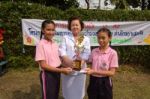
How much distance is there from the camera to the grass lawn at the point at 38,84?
7211 mm

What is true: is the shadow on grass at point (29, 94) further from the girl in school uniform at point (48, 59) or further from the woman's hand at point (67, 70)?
the woman's hand at point (67, 70)

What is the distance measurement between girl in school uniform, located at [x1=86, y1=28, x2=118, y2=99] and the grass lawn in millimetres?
2716

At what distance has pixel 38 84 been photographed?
809 cm

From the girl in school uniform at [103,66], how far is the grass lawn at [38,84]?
8.91ft

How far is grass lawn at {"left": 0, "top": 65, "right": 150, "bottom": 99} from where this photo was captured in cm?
721

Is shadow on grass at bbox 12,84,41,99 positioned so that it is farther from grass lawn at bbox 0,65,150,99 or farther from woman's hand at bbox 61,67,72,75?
woman's hand at bbox 61,67,72,75

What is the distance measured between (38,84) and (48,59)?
12.2 feet

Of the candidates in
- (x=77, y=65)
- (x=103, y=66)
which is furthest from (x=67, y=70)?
(x=103, y=66)

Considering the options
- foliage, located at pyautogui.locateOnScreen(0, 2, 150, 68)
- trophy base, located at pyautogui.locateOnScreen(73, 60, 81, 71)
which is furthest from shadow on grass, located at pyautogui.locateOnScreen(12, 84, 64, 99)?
trophy base, located at pyautogui.locateOnScreen(73, 60, 81, 71)

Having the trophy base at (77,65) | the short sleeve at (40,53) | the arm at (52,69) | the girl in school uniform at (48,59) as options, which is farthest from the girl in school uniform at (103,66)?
the short sleeve at (40,53)

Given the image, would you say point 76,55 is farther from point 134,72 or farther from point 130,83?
point 134,72

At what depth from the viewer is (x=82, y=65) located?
4.34m

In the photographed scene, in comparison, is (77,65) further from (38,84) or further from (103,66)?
(38,84)

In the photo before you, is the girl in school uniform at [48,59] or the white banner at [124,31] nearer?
the girl in school uniform at [48,59]
